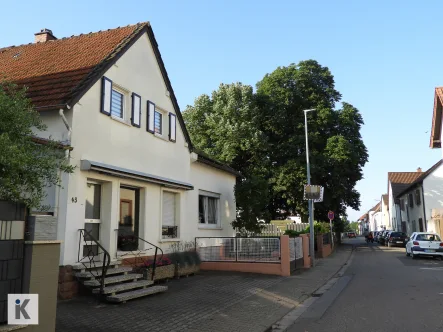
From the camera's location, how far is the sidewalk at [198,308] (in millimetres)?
7316

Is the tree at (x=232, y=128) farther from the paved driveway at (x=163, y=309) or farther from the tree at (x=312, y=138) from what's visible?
the paved driveway at (x=163, y=309)

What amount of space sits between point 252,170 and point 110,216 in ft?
76.8

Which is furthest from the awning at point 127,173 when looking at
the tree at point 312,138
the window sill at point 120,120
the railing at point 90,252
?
the tree at point 312,138

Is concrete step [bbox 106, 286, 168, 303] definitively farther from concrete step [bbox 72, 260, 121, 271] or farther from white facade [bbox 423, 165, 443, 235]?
white facade [bbox 423, 165, 443, 235]

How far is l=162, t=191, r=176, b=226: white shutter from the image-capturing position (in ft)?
47.5

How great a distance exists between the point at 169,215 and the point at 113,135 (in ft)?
14.2

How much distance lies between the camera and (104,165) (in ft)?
34.7

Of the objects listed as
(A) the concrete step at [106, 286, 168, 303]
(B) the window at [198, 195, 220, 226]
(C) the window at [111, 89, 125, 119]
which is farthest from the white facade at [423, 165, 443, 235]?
(A) the concrete step at [106, 286, 168, 303]

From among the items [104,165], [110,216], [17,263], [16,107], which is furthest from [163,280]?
[16,107]

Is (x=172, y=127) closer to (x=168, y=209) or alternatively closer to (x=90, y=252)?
(x=168, y=209)

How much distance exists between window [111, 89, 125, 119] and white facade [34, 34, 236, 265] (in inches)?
5.2

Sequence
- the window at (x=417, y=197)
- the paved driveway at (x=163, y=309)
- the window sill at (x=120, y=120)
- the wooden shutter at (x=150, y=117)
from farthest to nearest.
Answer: the window at (x=417, y=197) < the wooden shutter at (x=150, y=117) < the window sill at (x=120, y=120) < the paved driveway at (x=163, y=309)

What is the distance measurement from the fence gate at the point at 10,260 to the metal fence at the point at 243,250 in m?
10.2

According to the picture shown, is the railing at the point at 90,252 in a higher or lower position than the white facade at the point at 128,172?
lower
